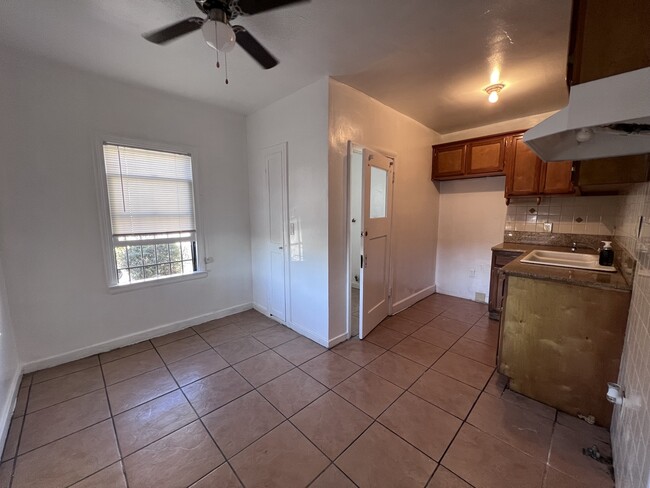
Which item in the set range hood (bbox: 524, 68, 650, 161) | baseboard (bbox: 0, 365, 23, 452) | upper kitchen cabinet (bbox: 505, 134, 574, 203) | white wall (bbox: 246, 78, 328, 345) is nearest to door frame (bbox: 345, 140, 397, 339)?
white wall (bbox: 246, 78, 328, 345)

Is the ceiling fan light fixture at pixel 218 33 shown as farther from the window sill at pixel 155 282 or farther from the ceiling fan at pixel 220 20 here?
the window sill at pixel 155 282

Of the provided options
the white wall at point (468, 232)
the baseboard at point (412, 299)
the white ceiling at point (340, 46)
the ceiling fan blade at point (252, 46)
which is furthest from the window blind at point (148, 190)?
the white wall at point (468, 232)

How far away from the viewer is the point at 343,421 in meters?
1.72

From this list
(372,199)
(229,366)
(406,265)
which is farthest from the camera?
(406,265)

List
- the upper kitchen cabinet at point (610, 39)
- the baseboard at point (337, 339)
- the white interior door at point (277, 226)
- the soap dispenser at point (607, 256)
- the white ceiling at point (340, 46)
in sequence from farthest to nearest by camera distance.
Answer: the white interior door at point (277, 226)
the baseboard at point (337, 339)
the soap dispenser at point (607, 256)
the white ceiling at point (340, 46)
the upper kitchen cabinet at point (610, 39)

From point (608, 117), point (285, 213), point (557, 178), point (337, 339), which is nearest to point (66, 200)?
point (285, 213)

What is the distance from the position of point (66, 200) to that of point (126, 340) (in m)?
1.49

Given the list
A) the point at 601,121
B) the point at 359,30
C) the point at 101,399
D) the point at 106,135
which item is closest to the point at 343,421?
the point at 101,399

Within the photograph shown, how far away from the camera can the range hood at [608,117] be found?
0.76 m

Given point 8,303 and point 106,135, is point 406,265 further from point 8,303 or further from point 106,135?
point 8,303

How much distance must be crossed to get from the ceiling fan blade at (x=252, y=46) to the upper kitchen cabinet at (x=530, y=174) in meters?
2.90

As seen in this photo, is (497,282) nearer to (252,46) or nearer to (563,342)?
(563,342)

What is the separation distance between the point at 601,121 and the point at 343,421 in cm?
199

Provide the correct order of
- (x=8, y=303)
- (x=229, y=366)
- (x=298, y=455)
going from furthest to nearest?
(x=229, y=366) → (x=8, y=303) → (x=298, y=455)
